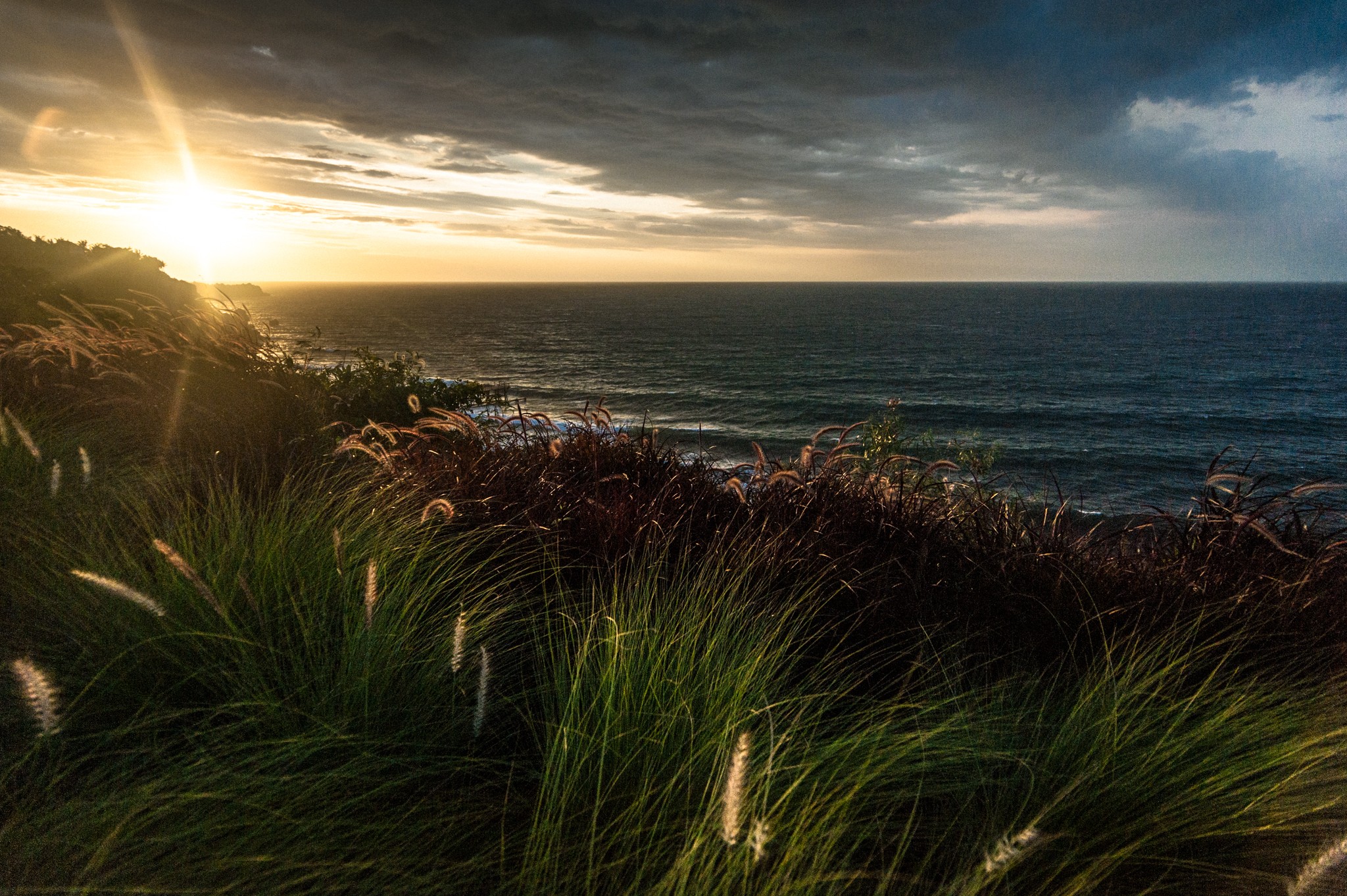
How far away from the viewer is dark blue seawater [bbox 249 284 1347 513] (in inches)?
1793

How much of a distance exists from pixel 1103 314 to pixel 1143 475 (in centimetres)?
13812

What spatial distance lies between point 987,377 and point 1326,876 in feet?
259

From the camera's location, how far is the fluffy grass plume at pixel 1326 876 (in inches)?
65.1

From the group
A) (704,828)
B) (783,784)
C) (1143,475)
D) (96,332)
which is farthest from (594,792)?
(1143,475)

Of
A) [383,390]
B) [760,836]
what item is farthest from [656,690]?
[383,390]

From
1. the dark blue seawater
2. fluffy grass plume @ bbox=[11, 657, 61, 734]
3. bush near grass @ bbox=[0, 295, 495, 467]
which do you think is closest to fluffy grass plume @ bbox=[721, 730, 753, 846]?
fluffy grass plume @ bbox=[11, 657, 61, 734]

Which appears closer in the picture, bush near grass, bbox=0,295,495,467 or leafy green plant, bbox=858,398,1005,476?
bush near grass, bbox=0,295,495,467

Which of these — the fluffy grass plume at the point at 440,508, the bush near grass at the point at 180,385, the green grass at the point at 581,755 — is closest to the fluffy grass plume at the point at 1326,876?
the green grass at the point at 581,755

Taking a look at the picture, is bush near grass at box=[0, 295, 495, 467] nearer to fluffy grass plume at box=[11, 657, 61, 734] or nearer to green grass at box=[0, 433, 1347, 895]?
green grass at box=[0, 433, 1347, 895]

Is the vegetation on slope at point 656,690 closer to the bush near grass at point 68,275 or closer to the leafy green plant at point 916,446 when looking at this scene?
the leafy green plant at point 916,446

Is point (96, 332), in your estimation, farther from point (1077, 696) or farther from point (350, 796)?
point (1077, 696)

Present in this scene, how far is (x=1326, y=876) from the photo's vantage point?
1.94 metres

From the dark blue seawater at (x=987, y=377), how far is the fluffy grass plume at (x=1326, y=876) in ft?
13.9

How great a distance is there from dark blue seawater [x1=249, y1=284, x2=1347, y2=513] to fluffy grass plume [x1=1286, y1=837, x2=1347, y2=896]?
4.25 meters
